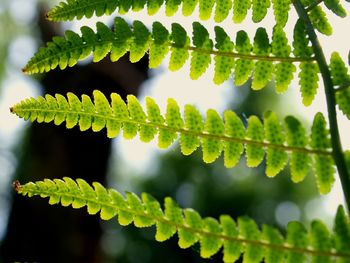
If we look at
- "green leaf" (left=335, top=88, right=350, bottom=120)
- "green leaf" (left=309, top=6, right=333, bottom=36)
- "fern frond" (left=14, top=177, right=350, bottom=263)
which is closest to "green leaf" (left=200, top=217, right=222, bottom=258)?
"fern frond" (left=14, top=177, right=350, bottom=263)

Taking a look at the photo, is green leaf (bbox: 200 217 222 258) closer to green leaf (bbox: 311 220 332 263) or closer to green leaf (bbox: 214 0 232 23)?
green leaf (bbox: 311 220 332 263)

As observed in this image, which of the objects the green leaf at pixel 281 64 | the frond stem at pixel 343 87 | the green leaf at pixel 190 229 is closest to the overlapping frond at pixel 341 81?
the frond stem at pixel 343 87

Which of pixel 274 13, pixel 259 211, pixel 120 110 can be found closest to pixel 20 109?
pixel 120 110

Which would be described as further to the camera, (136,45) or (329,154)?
(136,45)

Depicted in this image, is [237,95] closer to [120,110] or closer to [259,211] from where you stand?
[259,211]

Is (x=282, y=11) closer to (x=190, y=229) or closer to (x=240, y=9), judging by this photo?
(x=240, y=9)

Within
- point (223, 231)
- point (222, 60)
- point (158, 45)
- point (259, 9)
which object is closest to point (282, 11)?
point (259, 9)

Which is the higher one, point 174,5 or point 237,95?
point 237,95
